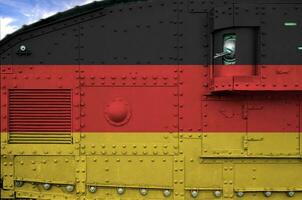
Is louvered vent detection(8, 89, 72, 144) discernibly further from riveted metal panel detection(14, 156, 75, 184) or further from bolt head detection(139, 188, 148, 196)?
bolt head detection(139, 188, 148, 196)

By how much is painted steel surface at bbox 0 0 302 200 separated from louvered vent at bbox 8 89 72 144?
11 millimetres

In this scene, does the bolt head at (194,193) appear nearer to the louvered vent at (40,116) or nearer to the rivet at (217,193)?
the rivet at (217,193)

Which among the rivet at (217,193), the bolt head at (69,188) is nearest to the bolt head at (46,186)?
the bolt head at (69,188)

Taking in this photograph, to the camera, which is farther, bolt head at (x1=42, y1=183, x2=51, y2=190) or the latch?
bolt head at (x1=42, y1=183, x2=51, y2=190)

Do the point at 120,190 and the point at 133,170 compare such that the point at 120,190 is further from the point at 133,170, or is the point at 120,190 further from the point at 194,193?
the point at 194,193

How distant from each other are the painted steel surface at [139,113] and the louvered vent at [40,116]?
0.01 m

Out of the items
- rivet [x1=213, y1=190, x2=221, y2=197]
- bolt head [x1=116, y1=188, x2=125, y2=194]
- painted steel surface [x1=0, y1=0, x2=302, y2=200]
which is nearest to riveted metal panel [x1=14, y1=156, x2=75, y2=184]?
painted steel surface [x1=0, y1=0, x2=302, y2=200]

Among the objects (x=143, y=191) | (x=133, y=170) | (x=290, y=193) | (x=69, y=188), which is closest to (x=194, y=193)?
(x=143, y=191)

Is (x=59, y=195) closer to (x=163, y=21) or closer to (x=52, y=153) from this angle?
(x=52, y=153)

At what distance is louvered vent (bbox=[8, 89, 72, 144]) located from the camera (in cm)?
411

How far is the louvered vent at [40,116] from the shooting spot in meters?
4.11

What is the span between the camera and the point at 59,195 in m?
4.13

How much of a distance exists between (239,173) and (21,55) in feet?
8.90

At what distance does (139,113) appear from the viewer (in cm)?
410
